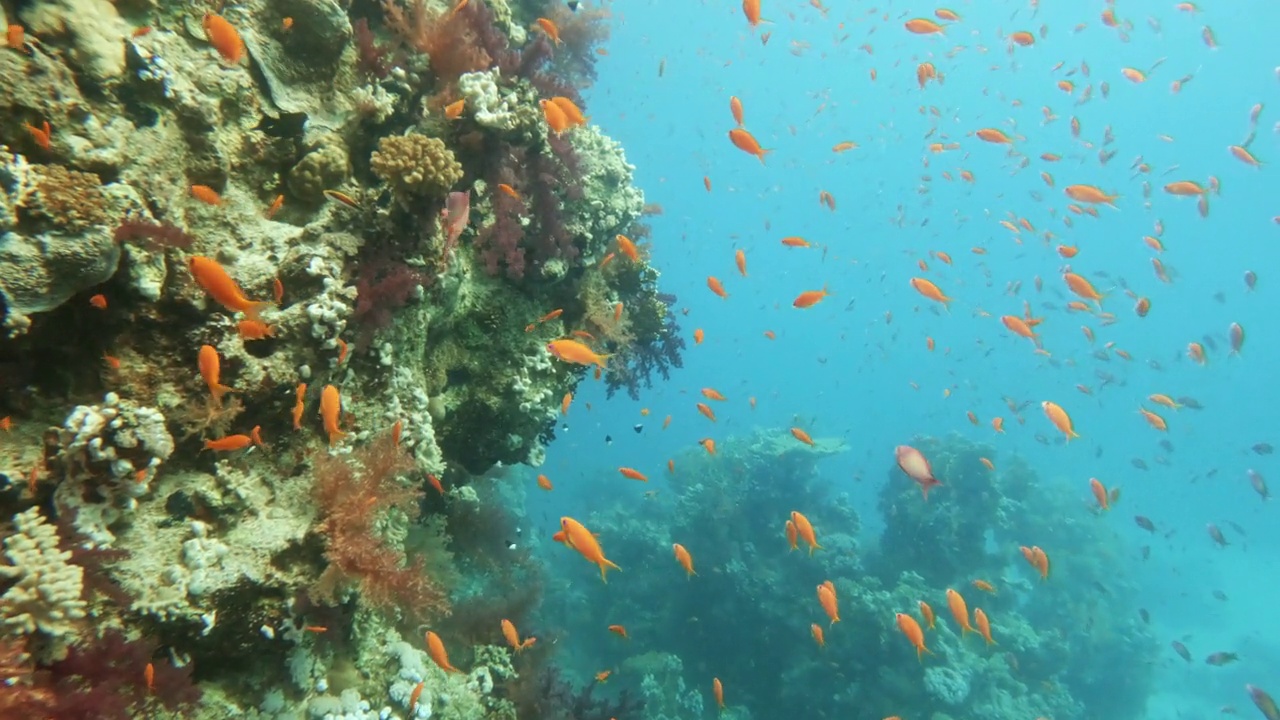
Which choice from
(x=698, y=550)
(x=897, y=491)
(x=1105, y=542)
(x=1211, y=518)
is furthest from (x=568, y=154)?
(x=1211, y=518)

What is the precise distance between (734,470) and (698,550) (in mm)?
4083

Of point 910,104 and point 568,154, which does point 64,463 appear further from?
point 910,104

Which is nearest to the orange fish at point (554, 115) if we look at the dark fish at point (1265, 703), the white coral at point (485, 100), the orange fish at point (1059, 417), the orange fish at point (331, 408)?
the white coral at point (485, 100)

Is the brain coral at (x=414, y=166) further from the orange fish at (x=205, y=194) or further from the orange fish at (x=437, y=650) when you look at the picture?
the orange fish at (x=437, y=650)

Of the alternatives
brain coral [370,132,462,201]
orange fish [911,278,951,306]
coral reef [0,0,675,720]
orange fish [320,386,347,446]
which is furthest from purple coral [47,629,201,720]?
orange fish [911,278,951,306]

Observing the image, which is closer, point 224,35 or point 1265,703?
point 224,35

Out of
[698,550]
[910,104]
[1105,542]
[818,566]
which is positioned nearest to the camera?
[818,566]

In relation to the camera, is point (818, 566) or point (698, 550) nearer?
point (818, 566)

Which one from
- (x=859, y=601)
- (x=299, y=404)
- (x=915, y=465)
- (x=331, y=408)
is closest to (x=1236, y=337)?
(x=859, y=601)

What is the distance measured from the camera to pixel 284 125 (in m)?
4.36

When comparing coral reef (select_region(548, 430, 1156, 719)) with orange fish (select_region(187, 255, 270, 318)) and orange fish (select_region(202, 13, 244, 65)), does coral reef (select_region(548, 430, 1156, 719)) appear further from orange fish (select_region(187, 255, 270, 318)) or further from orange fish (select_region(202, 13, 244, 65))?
orange fish (select_region(202, 13, 244, 65))

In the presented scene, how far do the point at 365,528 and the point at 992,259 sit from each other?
151 metres

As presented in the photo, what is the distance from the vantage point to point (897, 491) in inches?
719

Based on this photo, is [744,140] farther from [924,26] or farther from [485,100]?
[924,26]
